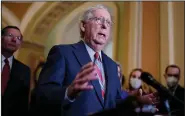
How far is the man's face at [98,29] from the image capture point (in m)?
1.21

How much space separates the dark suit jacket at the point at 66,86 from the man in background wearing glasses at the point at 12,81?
0.59 feet

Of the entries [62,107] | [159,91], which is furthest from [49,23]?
[159,91]

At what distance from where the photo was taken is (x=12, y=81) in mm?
1402

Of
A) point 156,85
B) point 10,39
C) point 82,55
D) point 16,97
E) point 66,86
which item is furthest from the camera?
point 10,39

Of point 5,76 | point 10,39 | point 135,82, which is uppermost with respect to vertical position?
point 10,39

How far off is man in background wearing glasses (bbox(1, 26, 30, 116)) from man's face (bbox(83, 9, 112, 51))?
374mm

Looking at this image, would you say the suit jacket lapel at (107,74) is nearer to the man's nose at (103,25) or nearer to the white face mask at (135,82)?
the man's nose at (103,25)

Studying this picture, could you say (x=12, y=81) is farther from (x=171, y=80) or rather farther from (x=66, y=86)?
(x=171, y=80)

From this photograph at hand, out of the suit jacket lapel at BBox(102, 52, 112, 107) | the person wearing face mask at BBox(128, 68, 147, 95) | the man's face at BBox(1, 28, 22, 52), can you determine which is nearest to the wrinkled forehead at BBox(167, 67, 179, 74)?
the person wearing face mask at BBox(128, 68, 147, 95)

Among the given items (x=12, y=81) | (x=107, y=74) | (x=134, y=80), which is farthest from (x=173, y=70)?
(x=12, y=81)

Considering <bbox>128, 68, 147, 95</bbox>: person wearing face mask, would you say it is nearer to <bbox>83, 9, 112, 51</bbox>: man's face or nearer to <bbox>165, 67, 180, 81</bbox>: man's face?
<bbox>165, 67, 180, 81</bbox>: man's face

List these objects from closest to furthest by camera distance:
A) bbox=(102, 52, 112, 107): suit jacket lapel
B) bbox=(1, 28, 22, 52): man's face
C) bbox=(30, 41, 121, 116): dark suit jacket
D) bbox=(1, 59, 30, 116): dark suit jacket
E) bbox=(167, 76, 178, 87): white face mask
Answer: bbox=(30, 41, 121, 116): dark suit jacket
bbox=(102, 52, 112, 107): suit jacket lapel
bbox=(1, 59, 30, 116): dark suit jacket
bbox=(1, 28, 22, 52): man's face
bbox=(167, 76, 178, 87): white face mask

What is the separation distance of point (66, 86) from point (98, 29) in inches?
11.2

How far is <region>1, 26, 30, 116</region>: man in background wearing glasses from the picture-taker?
136cm
